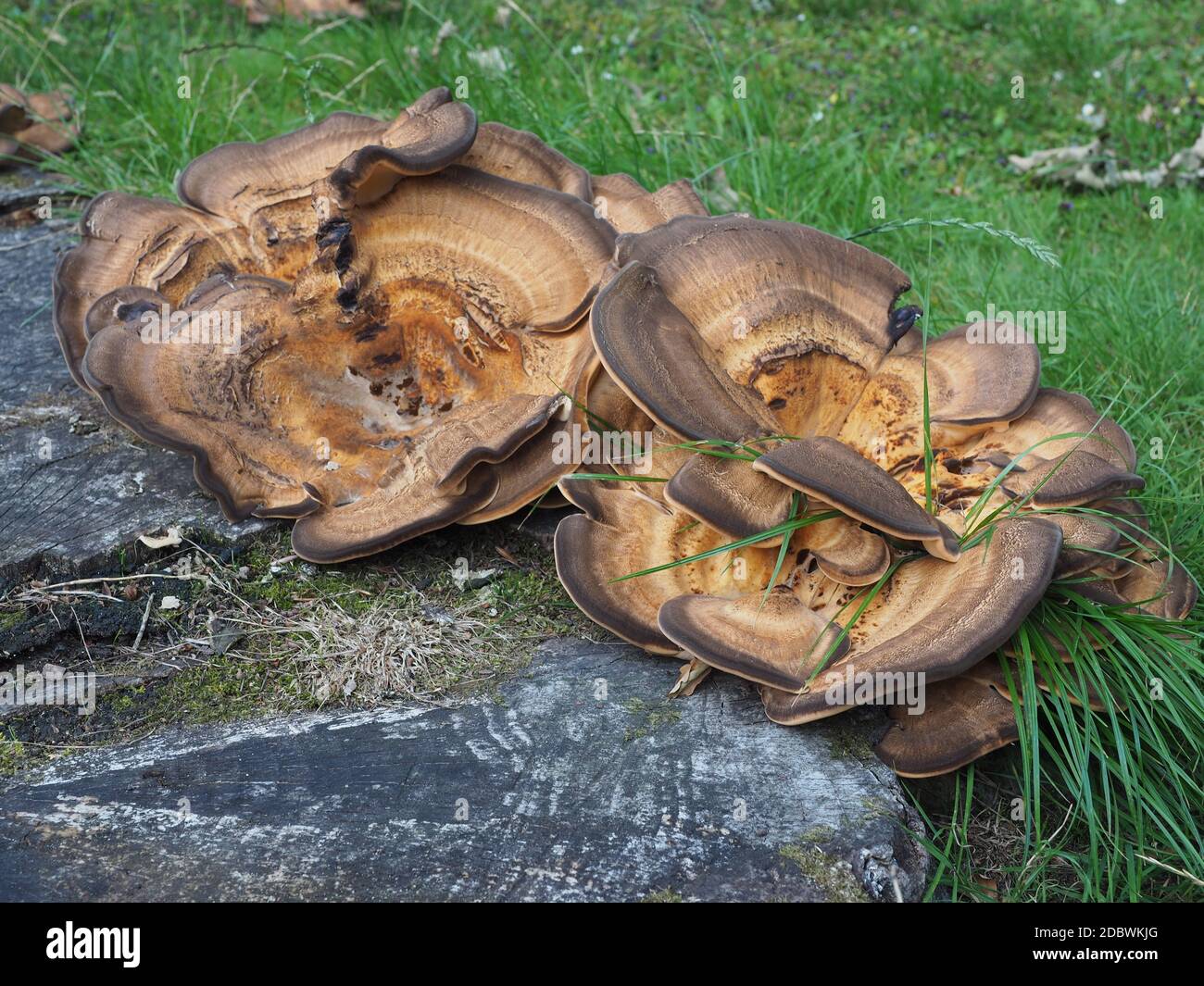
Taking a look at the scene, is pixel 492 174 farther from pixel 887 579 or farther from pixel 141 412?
pixel 887 579

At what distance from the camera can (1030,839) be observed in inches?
133

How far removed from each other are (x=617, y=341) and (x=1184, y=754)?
7.24ft

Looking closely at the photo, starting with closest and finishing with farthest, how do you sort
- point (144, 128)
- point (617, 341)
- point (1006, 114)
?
1. point (617, 341)
2. point (144, 128)
3. point (1006, 114)

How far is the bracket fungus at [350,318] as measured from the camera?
11.3 ft

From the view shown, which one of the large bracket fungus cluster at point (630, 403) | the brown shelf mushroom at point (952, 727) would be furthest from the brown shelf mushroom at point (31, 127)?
the brown shelf mushroom at point (952, 727)

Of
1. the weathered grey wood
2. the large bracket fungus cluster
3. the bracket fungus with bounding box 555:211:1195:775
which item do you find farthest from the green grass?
the weathered grey wood

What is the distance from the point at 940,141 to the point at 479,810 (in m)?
5.84

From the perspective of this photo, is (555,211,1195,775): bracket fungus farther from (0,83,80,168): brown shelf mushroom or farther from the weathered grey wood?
(0,83,80,168): brown shelf mushroom

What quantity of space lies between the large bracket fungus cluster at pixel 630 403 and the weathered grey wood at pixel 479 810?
0.23m

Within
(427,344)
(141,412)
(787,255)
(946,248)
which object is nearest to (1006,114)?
(946,248)

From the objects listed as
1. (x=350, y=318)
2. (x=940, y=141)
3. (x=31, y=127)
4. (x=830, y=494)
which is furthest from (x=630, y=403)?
(x=940, y=141)

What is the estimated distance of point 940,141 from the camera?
6.95m

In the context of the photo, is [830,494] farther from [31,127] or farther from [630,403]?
[31,127]

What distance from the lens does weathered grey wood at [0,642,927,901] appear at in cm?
247
